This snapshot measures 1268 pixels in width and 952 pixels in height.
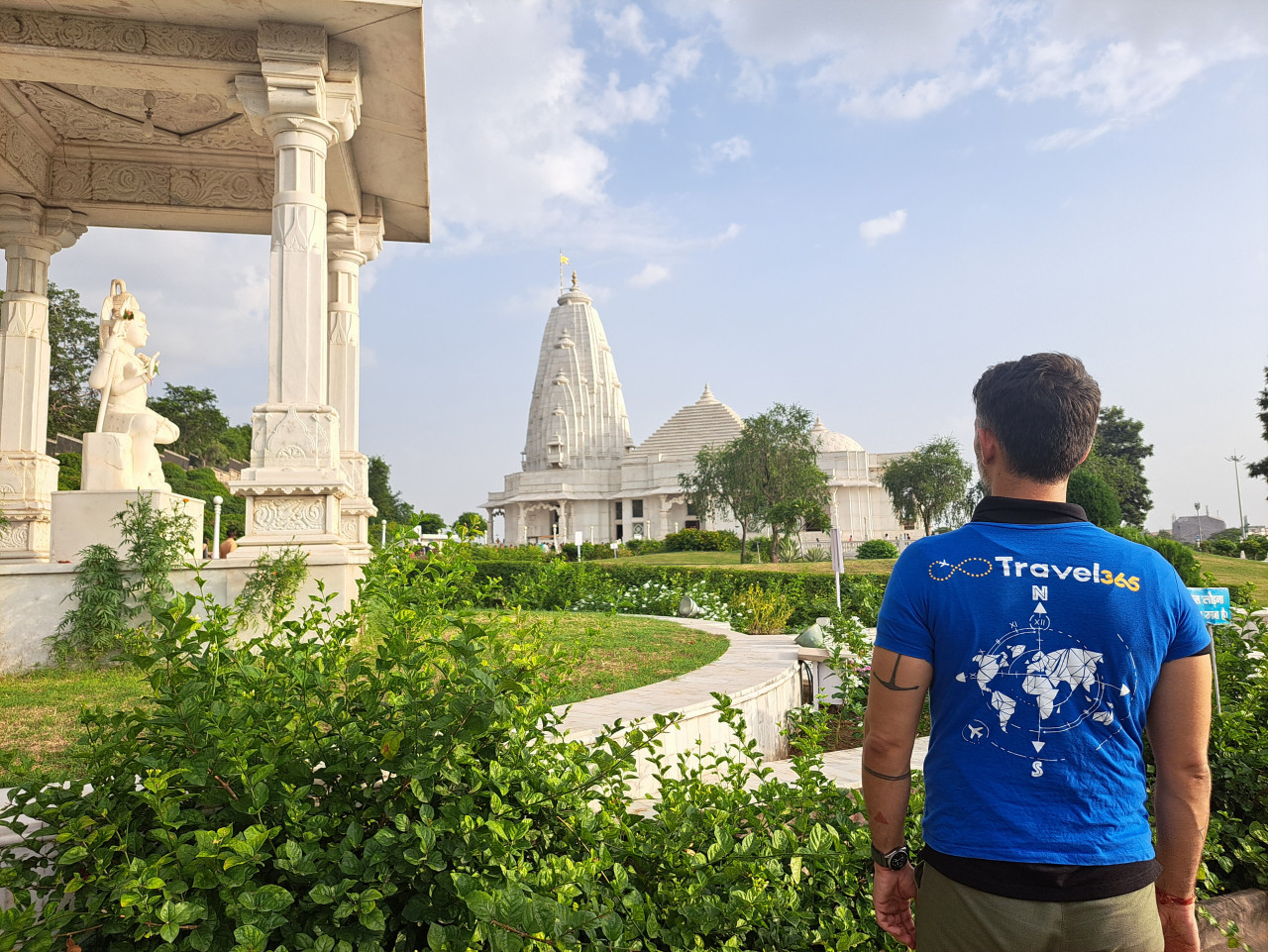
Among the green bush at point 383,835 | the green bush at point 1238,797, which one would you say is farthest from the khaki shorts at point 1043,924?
the green bush at point 1238,797

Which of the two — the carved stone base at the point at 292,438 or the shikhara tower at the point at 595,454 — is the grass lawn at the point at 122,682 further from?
the shikhara tower at the point at 595,454

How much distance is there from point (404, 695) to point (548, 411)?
64.2m

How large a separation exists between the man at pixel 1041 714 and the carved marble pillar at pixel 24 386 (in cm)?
1150

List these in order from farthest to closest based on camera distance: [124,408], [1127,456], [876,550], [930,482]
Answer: [1127,456] → [930,482] → [876,550] → [124,408]

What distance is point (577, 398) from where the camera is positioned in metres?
65.8

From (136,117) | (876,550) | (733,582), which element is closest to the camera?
(136,117)

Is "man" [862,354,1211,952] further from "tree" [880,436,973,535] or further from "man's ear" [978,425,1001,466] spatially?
"tree" [880,436,973,535]

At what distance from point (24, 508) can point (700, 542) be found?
30933 millimetres

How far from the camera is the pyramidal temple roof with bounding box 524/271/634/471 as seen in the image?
65688mm

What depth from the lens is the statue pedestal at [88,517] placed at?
26.1ft

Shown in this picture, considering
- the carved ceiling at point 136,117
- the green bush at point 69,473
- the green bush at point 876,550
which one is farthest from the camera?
the green bush at point 876,550

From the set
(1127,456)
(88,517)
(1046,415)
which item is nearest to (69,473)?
(88,517)

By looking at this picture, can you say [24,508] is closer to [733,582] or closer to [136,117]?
[136,117]

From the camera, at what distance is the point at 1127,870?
1706mm
